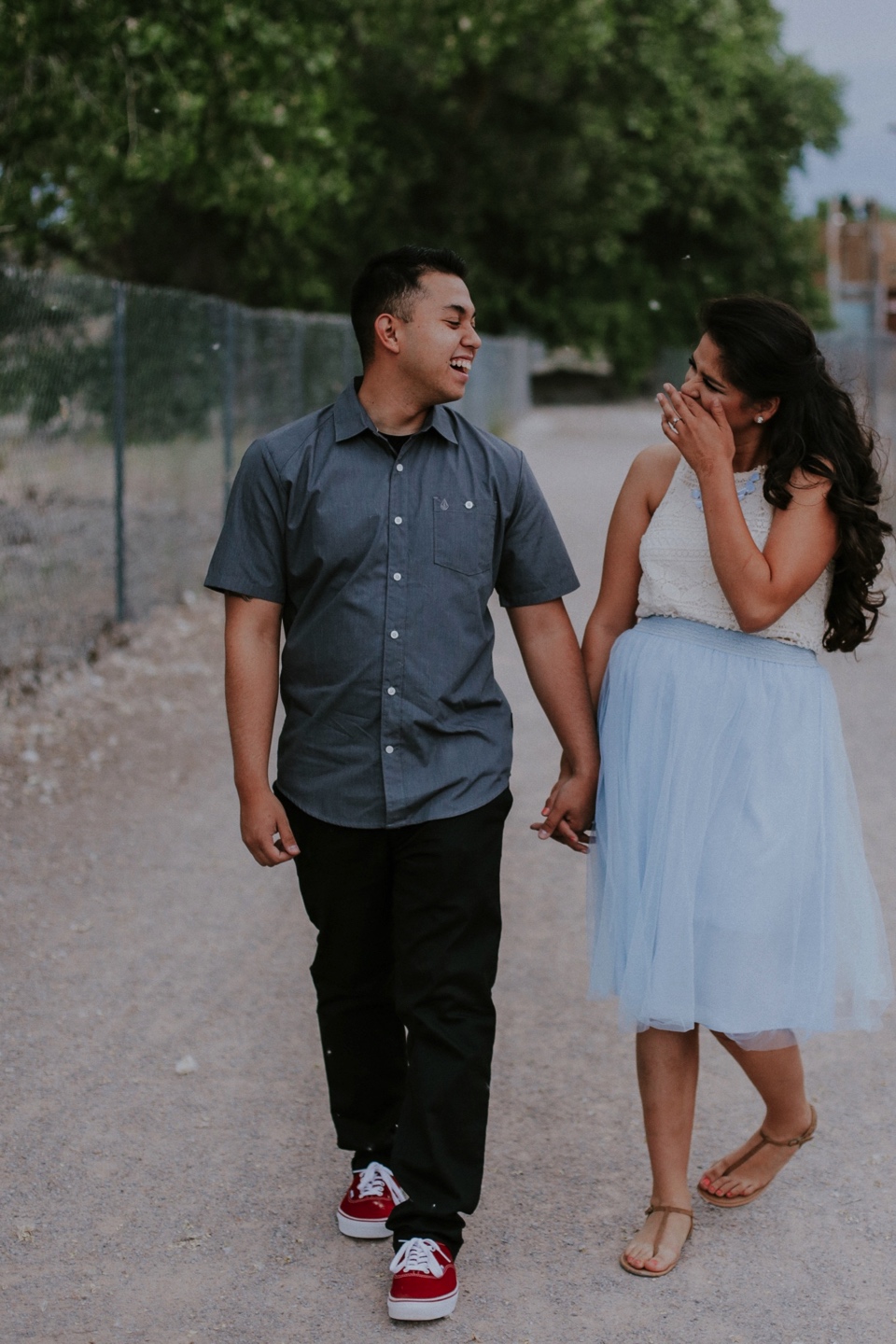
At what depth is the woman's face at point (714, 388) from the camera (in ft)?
10.5

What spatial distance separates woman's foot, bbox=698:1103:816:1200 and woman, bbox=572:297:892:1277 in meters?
0.22

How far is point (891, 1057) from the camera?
14.4 ft

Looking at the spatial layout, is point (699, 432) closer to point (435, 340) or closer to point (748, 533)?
point (748, 533)

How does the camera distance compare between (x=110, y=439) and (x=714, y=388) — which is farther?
(x=110, y=439)

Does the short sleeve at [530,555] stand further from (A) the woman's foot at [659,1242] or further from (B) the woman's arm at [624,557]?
(A) the woman's foot at [659,1242]

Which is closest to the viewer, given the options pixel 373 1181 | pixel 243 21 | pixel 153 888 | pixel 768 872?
pixel 768 872

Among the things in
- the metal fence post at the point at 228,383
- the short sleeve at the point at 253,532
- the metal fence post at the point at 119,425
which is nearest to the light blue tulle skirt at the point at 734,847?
the short sleeve at the point at 253,532

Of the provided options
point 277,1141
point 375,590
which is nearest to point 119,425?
point 277,1141

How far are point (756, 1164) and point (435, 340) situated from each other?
1909 millimetres

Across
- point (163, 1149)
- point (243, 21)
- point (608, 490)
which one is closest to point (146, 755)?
point (163, 1149)

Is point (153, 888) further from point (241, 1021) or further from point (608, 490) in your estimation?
point (608, 490)

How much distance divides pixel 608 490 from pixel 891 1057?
15346 millimetres

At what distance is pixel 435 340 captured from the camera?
10.4 feet

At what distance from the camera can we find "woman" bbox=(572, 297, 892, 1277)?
10.5 ft
